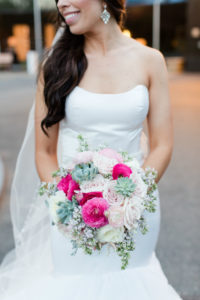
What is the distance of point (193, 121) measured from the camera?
8.83m

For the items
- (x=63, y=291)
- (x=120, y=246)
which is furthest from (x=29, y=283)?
(x=120, y=246)

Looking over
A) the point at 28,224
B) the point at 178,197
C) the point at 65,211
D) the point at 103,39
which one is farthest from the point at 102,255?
the point at 178,197

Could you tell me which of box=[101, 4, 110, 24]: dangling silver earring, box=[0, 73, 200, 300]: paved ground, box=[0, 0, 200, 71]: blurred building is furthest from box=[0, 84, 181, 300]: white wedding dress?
box=[0, 0, 200, 71]: blurred building

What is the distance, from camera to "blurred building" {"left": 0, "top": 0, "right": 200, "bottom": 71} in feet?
69.7

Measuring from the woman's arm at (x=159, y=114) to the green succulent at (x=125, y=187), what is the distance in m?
0.57

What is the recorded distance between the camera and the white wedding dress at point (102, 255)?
1.87 metres

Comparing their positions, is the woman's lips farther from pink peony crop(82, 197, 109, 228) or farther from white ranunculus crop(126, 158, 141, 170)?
pink peony crop(82, 197, 109, 228)

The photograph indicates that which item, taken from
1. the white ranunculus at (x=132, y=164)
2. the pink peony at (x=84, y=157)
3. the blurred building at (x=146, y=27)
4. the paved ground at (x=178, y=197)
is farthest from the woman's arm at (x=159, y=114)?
the blurred building at (x=146, y=27)

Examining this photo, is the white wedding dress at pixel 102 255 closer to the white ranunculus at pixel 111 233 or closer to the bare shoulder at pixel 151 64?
the bare shoulder at pixel 151 64

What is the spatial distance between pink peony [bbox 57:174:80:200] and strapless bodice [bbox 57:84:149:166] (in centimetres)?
51

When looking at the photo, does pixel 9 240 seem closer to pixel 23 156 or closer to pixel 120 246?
pixel 23 156

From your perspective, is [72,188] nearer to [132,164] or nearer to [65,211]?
[65,211]

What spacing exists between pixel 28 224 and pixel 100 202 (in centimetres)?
124

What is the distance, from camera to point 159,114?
6.53 feet
